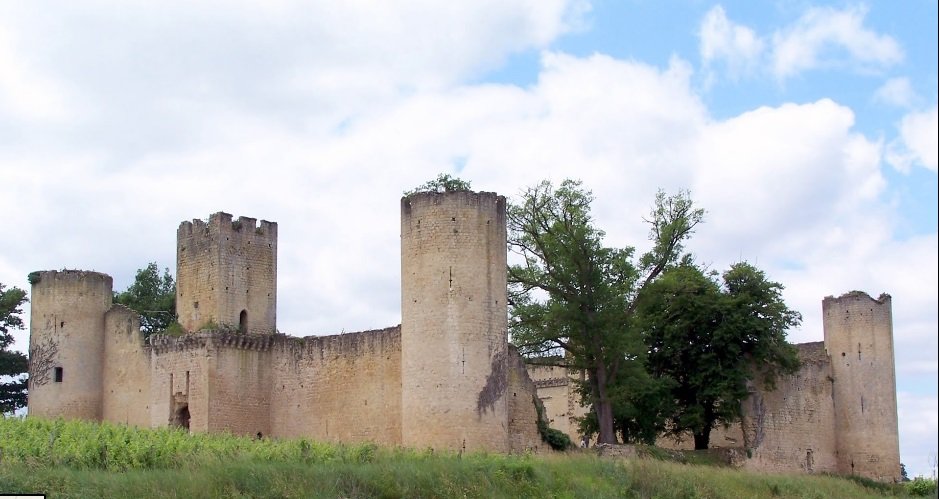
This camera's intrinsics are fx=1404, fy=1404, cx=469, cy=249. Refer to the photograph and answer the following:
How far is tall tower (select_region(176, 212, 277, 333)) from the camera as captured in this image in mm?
40844

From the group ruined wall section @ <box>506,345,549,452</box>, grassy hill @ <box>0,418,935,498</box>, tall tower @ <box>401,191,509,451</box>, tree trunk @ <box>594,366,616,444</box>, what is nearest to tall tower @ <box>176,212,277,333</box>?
grassy hill @ <box>0,418,935,498</box>

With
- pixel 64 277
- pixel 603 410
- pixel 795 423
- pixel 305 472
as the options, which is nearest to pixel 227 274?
pixel 64 277

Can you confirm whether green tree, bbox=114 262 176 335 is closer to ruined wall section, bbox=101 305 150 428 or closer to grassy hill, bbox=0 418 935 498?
ruined wall section, bbox=101 305 150 428

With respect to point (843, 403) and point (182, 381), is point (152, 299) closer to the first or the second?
point (182, 381)

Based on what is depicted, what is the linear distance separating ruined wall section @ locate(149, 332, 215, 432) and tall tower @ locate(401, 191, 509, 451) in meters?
7.44

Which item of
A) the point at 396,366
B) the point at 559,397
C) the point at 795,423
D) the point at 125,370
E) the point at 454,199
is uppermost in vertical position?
the point at 454,199

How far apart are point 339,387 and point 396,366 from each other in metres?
2.44

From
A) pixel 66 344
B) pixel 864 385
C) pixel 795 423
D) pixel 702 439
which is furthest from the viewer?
pixel 864 385

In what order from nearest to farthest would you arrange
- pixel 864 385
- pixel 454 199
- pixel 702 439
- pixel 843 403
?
pixel 454 199 < pixel 702 439 < pixel 864 385 < pixel 843 403

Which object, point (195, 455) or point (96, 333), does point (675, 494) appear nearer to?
point (195, 455)

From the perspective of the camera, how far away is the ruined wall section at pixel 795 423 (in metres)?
43.1

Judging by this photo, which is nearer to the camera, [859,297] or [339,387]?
[339,387]

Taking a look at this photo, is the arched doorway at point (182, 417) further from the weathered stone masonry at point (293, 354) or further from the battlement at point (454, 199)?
the battlement at point (454, 199)

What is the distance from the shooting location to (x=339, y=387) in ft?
126
